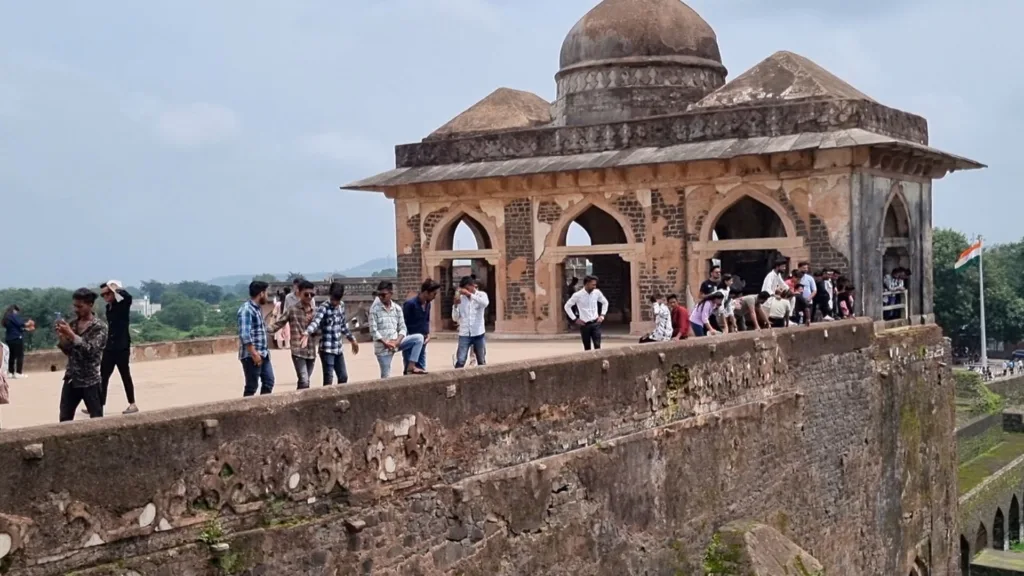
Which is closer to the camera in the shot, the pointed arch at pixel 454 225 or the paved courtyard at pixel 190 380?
the paved courtyard at pixel 190 380

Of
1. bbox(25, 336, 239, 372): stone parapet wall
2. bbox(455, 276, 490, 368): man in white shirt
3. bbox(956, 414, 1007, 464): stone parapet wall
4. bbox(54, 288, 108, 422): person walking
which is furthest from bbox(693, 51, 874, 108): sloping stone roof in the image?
bbox(956, 414, 1007, 464): stone parapet wall

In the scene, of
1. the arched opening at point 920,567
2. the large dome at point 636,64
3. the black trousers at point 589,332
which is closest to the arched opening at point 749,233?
the large dome at point 636,64

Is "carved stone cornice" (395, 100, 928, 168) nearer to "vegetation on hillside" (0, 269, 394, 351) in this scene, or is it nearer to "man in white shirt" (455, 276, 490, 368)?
"vegetation on hillside" (0, 269, 394, 351)

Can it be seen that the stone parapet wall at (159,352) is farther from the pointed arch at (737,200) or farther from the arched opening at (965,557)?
the arched opening at (965,557)

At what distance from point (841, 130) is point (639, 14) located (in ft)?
18.2

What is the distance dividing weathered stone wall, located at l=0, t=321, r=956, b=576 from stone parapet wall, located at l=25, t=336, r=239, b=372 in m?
7.50

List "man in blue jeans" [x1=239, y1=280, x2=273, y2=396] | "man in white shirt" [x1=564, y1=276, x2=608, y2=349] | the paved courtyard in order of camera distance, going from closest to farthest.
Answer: "man in blue jeans" [x1=239, y1=280, x2=273, y2=396] → the paved courtyard → "man in white shirt" [x1=564, y1=276, x2=608, y2=349]

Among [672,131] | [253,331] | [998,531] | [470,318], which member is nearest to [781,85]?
[672,131]

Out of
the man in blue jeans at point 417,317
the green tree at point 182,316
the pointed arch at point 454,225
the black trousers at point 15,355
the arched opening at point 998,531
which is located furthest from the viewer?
the green tree at point 182,316

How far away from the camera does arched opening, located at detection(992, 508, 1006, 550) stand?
3356 centimetres

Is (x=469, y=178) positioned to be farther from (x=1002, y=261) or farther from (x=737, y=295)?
(x=1002, y=261)

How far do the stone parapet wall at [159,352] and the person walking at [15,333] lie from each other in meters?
0.56

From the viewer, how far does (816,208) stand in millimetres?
16453

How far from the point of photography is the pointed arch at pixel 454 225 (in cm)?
1961
